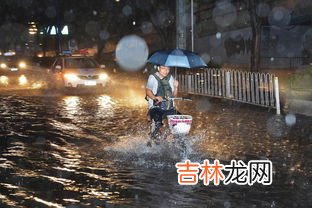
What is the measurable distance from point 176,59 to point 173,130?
4.08ft

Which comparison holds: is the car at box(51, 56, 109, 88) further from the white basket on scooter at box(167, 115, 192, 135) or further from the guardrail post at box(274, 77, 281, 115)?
the white basket on scooter at box(167, 115, 192, 135)

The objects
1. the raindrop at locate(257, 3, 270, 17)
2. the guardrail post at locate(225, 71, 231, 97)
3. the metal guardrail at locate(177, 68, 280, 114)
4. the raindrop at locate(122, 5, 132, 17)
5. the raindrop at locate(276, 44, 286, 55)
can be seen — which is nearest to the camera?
the metal guardrail at locate(177, 68, 280, 114)

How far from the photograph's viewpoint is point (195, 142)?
Answer: 421 inches

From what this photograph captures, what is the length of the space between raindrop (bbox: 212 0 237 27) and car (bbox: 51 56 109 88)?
13.2 m

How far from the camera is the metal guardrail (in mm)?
15825

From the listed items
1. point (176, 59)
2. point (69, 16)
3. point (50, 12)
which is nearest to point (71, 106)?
point (176, 59)

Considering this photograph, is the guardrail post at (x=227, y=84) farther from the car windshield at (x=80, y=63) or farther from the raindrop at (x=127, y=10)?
the raindrop at (x=127, y=10)

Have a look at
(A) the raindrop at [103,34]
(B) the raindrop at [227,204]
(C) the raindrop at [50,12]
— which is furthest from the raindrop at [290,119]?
(C) the raindrop at [50,12]

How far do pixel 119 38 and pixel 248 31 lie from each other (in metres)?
24.4

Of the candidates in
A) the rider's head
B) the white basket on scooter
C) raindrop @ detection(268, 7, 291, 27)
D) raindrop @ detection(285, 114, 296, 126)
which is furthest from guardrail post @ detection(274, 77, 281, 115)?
raindrop @ detection(268, 7, 291, 27)

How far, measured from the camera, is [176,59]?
29.1ft

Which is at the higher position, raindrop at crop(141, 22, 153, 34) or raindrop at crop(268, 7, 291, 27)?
raindrop at crop(141, 22, 153, 34)

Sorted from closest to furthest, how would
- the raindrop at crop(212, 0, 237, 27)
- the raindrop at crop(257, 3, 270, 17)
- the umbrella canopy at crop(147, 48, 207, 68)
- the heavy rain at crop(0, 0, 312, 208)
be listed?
1. the heavy rain at crop(0, 0, 312, 208)
2. the umbrella canopy at crop(147, 48, 207, 68)
3. the raindrop at crop(257, 3, 270, 17)
4. the raindrop at crop(212, 0, 237, 27)

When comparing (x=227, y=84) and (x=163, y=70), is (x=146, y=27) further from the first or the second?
(x=163, y=70)
